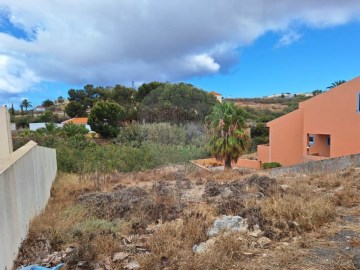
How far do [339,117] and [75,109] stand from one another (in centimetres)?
4559

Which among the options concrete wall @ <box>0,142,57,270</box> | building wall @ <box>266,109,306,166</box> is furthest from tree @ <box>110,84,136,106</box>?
concrete wall @ <box>0,142,57,270</box>

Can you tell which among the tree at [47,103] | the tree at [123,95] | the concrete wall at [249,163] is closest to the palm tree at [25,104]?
the tree at [47,103]

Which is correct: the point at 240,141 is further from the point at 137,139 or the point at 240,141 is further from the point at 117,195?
the point at 137,139

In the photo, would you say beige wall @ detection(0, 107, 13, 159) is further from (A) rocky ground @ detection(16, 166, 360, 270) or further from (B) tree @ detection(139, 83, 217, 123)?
(B) tree @ detection(139, 83, 217, 123)

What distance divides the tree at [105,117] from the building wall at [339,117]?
990 inches

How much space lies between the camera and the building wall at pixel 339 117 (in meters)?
17.1

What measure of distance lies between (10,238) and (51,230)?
922mm

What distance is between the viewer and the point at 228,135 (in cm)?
1706

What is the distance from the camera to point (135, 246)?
13.1 ft

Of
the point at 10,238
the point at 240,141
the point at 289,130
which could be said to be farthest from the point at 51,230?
the point at 289,130

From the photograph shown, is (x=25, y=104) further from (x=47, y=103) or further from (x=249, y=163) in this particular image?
(x=249, y=163)

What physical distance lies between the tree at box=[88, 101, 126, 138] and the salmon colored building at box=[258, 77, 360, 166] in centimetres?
2090

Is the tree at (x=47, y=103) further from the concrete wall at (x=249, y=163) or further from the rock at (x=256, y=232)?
the rock at (x=256, y=232)

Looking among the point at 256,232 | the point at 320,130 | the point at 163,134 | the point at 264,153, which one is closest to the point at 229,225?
the point at 256,232
